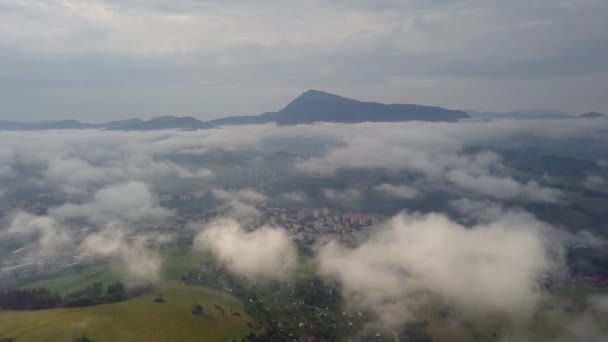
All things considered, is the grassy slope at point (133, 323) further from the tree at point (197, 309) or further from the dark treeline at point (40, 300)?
the dark treeline at point (40, 300)

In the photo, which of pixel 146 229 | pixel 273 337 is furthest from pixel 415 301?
pixel 146 229

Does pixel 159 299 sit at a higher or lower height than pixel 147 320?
lower

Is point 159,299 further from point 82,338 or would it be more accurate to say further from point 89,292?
point 89,292

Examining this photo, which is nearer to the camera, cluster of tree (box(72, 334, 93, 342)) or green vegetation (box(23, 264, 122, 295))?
cluster of tree (box(72, 334, 93, 342))

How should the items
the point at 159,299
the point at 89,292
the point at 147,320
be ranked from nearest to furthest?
the point at 147,320, the point at 159,299, the point at 89,292

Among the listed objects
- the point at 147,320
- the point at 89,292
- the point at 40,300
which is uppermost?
the point at 40,300

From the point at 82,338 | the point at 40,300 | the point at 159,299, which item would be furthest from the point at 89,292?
the point at 82,338

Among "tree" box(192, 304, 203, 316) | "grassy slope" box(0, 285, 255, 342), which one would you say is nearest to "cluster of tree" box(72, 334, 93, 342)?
"grassy slope" box(0, 285, 255, 342)

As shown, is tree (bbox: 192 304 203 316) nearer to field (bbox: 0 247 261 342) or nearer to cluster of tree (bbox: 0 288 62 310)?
field (bbox: 0 247 261 342)
